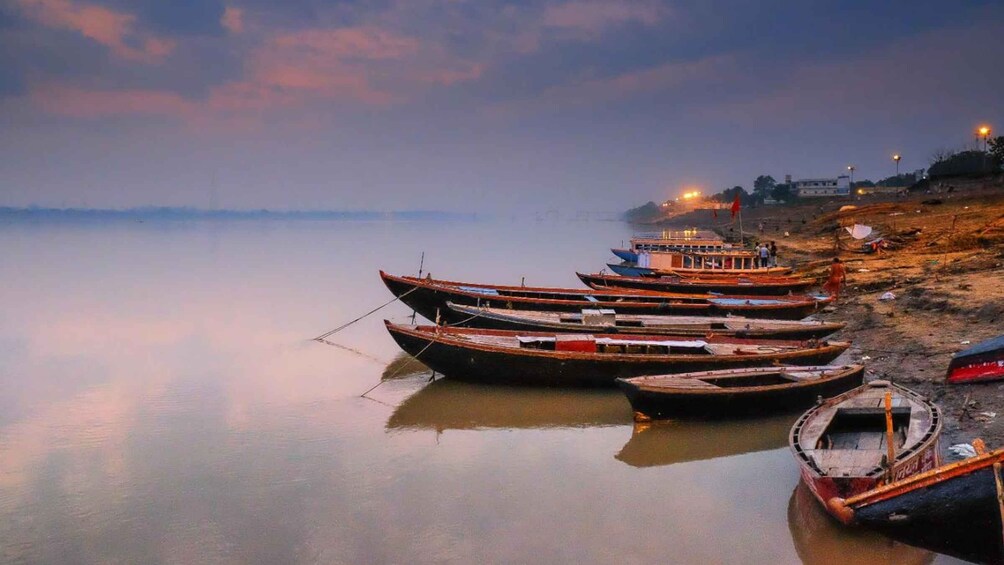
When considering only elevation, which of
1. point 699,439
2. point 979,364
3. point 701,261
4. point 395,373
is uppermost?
point 701,261

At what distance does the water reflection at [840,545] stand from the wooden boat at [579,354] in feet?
17.8

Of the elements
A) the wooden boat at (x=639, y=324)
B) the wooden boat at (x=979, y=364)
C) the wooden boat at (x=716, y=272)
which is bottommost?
the wooden boat at (x=639, y=324)

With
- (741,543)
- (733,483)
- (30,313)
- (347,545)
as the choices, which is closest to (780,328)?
(733,483)

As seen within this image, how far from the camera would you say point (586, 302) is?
20.9 meters

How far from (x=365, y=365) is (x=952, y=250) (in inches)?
1011

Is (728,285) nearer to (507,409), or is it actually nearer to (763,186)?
(507,409)

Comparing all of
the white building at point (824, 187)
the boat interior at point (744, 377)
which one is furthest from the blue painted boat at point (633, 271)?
the white building at point (824, 187)

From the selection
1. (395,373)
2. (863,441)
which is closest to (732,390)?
(863,441)

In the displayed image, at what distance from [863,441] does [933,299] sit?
1252 centimetres

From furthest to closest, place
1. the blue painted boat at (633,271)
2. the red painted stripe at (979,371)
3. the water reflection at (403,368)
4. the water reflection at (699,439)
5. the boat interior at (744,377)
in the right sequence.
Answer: the blue painted boat at (633,271), the water reflection at (403,368), the boat interior at (744,377), the water reflection at (699,439), the red painted stripe at (979,371)

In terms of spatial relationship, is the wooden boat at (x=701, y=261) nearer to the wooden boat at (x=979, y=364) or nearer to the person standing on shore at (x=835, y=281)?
the person standing on shore at (x=835, y=281)

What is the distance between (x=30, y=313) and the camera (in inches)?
1112

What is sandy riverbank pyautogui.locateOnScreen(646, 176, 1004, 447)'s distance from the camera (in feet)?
38.8

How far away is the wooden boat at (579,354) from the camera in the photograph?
47.6 ft
